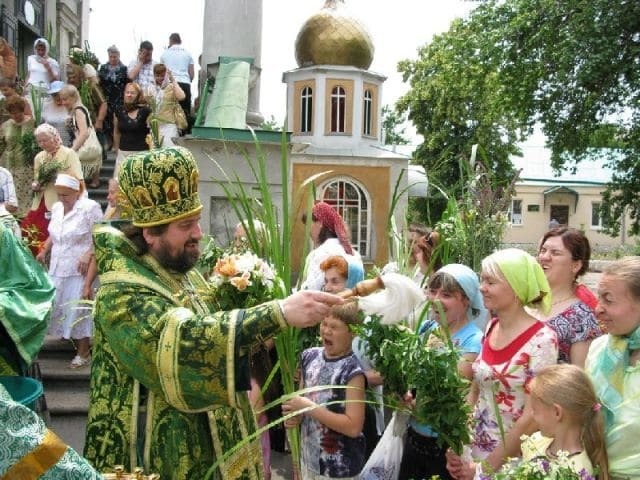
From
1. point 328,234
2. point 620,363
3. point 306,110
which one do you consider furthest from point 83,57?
point 306,110

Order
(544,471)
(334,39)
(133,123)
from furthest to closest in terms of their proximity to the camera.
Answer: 1. (334,39)
2. (133,123)
3. (544,471)

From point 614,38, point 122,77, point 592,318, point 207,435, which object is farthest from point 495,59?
point 207,435

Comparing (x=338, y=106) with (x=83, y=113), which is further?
(x=338, y=106)

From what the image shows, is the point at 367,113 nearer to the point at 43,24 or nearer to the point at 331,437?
the point at 43,24

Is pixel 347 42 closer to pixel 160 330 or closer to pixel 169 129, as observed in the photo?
Result: pixel 169 129

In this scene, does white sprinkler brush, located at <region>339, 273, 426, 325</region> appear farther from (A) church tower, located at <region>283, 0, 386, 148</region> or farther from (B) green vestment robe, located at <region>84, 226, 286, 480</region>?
(A) church tower, located at <region>283, 0, 386, 148</region>

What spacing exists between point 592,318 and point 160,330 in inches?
89.1

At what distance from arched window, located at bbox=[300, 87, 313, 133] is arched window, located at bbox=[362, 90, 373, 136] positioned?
160 centimetres

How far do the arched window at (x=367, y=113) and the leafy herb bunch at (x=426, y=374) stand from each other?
21.0 meters

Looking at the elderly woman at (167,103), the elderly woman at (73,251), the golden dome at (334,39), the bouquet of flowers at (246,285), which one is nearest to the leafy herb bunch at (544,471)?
the bouquet of flowers at (246,285)

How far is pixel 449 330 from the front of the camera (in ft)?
A: 12.1

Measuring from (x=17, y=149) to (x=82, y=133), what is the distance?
2.49 feet

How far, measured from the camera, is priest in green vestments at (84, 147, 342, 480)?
92.5 inches

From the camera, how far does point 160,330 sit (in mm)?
2402
